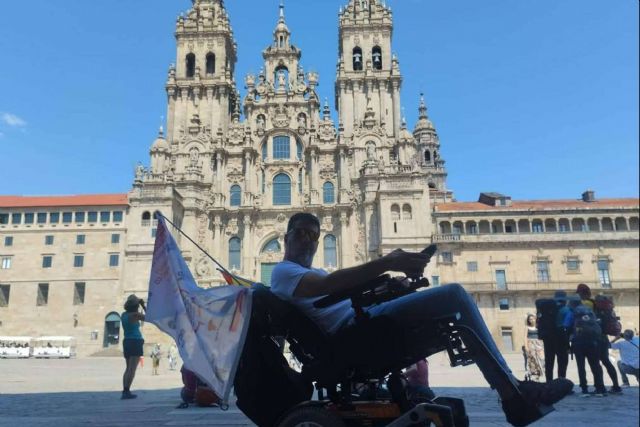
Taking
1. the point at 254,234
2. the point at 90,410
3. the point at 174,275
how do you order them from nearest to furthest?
the point at 174,275
the point at 90,410
the point at 254,234

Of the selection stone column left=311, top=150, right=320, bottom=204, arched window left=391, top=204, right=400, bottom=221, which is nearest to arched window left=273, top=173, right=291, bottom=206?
stone column left=311, top=150, right=320, bottom=204

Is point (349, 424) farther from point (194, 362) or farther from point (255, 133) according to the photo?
point (255, 133)

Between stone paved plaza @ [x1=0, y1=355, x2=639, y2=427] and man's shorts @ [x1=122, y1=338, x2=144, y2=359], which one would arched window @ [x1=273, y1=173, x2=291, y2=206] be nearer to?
man's shorts @ [x1=122, y1=338, x2=144, y2=359]

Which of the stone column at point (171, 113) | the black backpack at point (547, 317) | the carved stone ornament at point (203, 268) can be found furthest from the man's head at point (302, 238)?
the stone column at point (171, 113)

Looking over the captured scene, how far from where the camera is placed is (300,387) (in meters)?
3.42

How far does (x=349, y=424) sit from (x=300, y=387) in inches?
16.3

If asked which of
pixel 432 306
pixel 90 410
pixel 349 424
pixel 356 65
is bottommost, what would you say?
pixel 90 410

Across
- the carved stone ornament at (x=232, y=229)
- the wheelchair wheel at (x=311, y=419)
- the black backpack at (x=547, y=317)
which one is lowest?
the wheelchair wheel at (x=311, y=419)

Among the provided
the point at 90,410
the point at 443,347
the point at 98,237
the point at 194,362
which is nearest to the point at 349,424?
the point at 443,347

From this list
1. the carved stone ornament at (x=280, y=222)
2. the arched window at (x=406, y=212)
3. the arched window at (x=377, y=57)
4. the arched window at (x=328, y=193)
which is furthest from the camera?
the arched window at (x=377, y=57)

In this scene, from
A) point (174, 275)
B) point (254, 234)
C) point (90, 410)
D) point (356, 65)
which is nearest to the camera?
point (174, 275)

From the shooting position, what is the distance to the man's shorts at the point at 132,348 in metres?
8.69

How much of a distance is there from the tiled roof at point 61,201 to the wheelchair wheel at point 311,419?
41.2 m

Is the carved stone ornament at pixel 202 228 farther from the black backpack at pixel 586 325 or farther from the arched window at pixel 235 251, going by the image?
the black backpack at pixel 586 325
